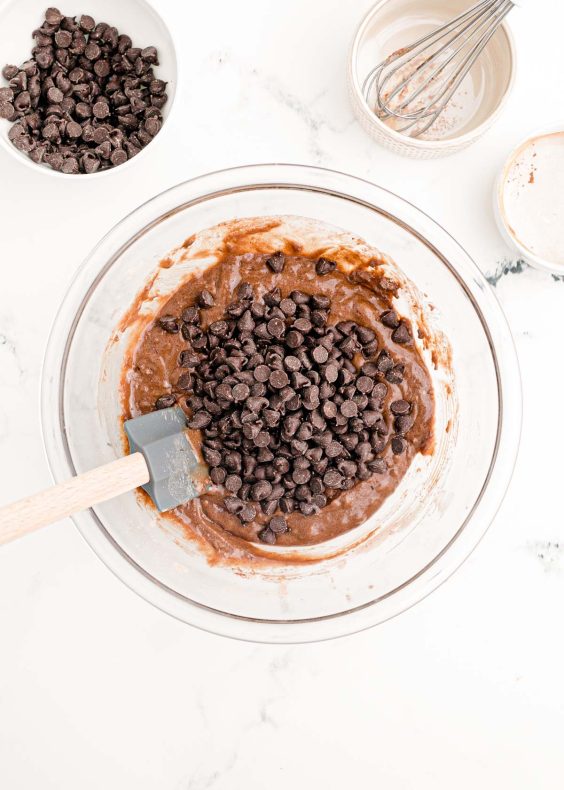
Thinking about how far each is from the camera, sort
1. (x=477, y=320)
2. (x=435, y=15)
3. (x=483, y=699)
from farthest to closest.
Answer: (x=483, y=699) < (x=435, y=15) < (x=477, y=320)

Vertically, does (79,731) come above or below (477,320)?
below

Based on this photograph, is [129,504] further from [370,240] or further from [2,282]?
[370,240]

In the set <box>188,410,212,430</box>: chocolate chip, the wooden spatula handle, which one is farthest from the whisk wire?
the wooden spatula handle

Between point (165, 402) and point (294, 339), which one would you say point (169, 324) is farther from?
point (294, 339)

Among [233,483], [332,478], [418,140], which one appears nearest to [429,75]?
[418,140]

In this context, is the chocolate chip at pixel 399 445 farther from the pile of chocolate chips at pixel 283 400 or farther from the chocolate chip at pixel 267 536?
the chocolate chip at pixel 267 536

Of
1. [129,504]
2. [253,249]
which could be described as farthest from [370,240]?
[129,504]

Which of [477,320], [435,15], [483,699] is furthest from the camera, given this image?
[483,699]
